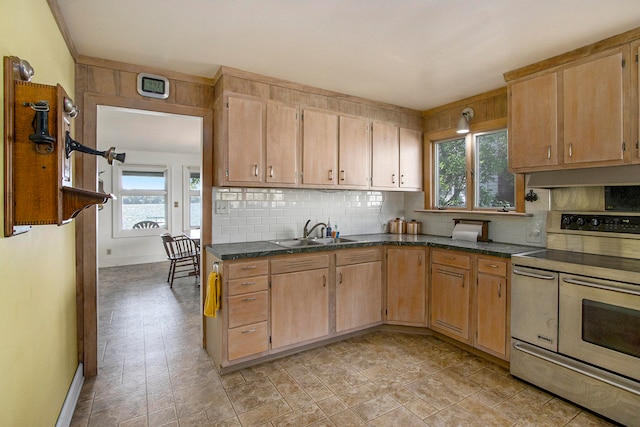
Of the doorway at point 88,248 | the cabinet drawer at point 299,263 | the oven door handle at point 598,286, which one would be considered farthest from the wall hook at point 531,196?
the doorway at point 88,248

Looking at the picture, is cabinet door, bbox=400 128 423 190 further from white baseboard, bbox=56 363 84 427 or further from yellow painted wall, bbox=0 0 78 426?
white baseboard, bbox=56 363 84 427

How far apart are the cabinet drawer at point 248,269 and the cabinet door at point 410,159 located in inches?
76.6

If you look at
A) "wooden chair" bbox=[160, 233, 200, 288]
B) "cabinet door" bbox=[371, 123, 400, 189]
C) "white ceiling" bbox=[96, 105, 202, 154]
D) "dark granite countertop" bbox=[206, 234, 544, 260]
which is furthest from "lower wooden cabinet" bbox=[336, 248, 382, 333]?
"wooden chair" bbox=[160, 233, 200, 288]

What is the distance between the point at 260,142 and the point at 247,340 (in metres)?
1.65

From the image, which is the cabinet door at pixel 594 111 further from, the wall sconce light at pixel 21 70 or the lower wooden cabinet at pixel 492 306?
the wall sconce light at pixel 21 70

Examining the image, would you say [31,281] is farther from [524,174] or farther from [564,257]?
[524,174]

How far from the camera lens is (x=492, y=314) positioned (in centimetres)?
264

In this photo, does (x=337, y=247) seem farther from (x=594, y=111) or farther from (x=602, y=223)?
(x=594, y=111)

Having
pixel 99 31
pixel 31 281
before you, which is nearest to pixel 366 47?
pixel 99 31

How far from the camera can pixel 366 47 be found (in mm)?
2322

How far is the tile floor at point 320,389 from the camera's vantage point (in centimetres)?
200

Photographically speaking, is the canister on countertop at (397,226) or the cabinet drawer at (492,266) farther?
the canister on countertop at (397,226)

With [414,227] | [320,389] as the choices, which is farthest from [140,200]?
[320,389]

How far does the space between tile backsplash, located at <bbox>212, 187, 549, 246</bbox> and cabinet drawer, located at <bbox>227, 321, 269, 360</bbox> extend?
0.86 metres
